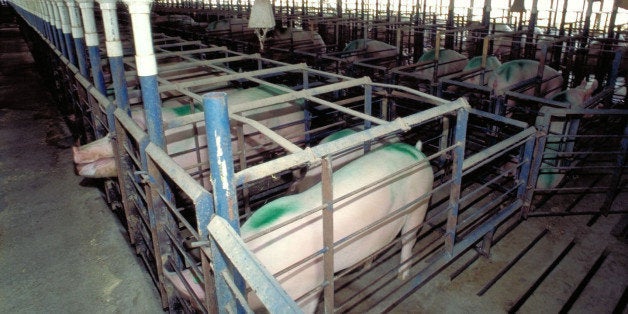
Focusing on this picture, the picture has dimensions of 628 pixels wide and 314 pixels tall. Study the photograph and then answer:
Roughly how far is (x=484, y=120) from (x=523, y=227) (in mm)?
2590

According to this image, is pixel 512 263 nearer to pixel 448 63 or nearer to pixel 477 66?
pixel 477 66

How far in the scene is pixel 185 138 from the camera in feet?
16.4

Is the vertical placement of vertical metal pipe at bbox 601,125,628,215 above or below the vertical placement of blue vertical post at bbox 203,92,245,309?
below

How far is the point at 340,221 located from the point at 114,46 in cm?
223

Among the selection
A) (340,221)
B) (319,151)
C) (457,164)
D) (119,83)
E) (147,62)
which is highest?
(147,62)

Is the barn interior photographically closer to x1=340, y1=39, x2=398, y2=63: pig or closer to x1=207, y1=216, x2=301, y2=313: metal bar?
x1=207, y1=216, x2=301, y2=313: metal bar

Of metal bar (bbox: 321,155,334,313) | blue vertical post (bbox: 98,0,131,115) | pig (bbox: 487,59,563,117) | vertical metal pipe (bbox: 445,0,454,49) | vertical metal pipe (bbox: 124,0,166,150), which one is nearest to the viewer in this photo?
metal bar (bbox: 321,155,334,313)

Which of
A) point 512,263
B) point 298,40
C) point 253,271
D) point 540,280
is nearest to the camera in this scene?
point 253,271

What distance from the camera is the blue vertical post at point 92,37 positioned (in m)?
4.16

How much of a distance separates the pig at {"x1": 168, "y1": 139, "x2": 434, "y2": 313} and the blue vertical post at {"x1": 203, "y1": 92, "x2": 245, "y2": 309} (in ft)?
2.87

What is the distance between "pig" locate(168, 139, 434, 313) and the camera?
9.42 ft

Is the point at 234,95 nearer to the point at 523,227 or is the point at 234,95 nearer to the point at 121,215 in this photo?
the point at 121,215

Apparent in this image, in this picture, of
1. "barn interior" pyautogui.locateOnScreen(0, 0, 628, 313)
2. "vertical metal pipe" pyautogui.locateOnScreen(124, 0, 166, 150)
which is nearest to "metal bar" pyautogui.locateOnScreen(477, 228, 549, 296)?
"barn interior" pyautogui.locateOnScreen(0, 0, 628, 313)

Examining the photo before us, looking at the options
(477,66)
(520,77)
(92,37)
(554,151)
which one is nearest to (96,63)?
(92,37)
